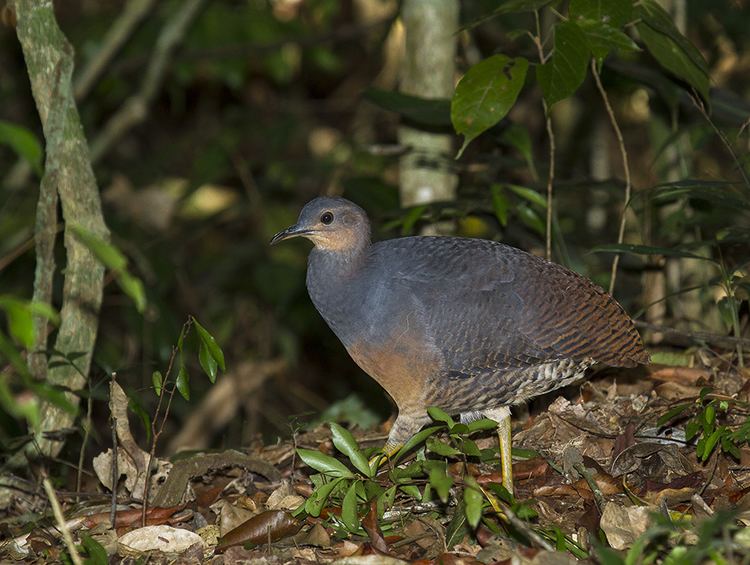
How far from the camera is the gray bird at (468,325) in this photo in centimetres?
450

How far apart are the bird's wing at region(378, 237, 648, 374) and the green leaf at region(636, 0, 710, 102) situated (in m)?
1.25

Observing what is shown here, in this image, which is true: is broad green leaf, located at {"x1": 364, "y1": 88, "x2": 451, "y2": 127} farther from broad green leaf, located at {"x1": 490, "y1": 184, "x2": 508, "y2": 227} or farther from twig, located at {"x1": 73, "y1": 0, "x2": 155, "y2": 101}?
twig, located at {"x1": 73, "y1": 0, "x2": 155, "y2": 101}

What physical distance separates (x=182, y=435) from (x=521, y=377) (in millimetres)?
5010

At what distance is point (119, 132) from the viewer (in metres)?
7.64

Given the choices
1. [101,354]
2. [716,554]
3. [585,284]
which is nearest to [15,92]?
[101,354]

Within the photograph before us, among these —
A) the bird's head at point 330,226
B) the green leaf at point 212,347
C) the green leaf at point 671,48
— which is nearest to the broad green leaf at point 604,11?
the green leaf at point 671,48

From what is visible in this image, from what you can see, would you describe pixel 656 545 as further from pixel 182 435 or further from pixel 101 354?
pixel 182 435

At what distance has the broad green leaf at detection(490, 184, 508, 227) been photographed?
213 inches

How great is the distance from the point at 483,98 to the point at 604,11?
27.5 inches

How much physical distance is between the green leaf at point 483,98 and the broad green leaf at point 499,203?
750 mm

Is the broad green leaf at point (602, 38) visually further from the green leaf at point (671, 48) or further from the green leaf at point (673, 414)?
the green leaf at point (673, 414)

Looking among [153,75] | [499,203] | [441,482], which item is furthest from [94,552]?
[153,75]

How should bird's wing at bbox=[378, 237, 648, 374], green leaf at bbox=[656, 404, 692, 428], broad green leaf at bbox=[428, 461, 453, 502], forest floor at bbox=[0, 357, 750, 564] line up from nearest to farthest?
broad green leaf at bbox=[428, 461, 453, 502] < forest floor at bbox=[0, 357, 750, 564] < green leaf at bbox=[656, 404, 692, 428] < bird's wing at bbox=[378, 237, 648, 374]

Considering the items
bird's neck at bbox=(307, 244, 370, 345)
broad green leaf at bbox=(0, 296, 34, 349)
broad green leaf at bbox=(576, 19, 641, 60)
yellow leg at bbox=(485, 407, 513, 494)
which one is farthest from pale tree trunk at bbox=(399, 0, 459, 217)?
broad green leaf at bbox=(0, 296, 34, 349)
